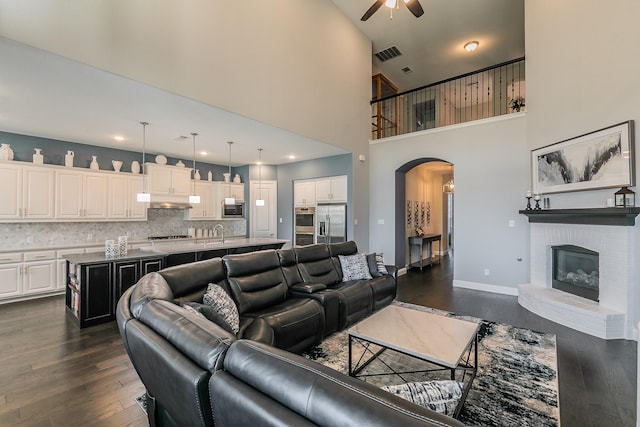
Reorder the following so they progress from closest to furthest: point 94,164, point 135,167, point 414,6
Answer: point 414,6
point 94,164
point 135,167

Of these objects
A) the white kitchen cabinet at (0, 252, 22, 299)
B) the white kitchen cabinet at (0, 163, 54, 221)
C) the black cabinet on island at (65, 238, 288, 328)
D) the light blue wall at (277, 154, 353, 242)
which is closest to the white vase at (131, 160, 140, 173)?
the white kitchen cabinet at (0, 163, 54, 221)

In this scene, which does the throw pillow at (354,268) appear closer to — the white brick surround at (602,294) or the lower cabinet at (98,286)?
the white brick surround at (602,294)

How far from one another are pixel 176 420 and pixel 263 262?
6.47ft

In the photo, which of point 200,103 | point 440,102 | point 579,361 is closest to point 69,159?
point 200,103

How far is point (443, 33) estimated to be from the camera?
260 inches

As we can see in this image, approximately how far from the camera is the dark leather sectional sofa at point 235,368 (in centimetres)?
80

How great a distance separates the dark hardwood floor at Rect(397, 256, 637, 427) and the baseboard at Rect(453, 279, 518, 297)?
18cm

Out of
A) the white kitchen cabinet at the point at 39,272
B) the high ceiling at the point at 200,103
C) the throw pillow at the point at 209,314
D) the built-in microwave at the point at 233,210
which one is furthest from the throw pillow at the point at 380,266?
the white kitchen cabinet at the point at 39,272

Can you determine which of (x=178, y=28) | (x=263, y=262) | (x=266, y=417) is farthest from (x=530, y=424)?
(x=178, y=28)

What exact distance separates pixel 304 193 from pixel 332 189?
2.97ft

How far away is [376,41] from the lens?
6973mm

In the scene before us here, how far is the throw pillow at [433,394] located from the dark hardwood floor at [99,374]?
5.56 feet

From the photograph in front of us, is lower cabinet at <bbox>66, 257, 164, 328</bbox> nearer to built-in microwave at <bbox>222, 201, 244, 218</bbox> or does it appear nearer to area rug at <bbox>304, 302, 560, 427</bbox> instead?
area rug at <bbox>304, 302, 560, 427</bbox>

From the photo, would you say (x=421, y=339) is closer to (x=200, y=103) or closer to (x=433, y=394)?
(x=433, y=394)
